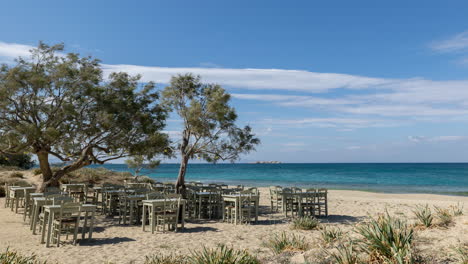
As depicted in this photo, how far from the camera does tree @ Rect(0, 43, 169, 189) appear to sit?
9.91 m

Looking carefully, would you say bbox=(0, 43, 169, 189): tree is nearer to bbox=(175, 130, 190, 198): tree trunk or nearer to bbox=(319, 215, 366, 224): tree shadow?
bbox=(175, 130, 190, 198): tree trunk

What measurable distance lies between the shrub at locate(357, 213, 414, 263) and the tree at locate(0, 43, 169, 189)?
8645mm

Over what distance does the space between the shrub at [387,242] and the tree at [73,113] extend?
8.65 metres

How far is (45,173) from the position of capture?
12398mm

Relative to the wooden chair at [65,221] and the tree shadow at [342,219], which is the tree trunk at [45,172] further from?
the tree shadow at [342,219]

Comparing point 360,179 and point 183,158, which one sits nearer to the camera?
point 183,158


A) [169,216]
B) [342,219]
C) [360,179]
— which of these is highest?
[169,216]

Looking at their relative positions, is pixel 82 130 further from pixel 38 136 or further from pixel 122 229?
pixel 122 229

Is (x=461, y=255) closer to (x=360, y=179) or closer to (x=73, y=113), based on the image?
(x=73, y=113)

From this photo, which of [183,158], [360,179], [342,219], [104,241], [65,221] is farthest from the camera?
[360,179]

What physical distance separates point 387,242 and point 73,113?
29.5 feet

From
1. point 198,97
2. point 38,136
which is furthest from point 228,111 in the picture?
point 38,136

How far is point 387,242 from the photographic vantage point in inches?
167

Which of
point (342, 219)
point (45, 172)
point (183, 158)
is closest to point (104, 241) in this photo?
point (183, 158)
